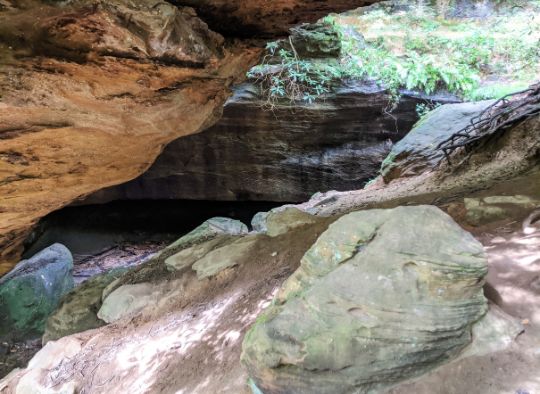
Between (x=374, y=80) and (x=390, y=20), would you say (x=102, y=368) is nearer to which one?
(x=374, y=80)

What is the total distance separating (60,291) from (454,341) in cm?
861

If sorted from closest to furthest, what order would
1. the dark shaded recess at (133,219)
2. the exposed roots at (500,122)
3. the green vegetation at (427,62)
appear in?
the exposed roots at (500,122) → the green vegetation at (427,62) → the dark shaded recess at (133,219)

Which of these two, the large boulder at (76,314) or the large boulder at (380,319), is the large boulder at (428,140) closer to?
the large boulder at (380,319)

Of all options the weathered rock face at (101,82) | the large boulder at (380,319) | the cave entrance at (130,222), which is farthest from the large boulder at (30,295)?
the large boulder at (380,319)

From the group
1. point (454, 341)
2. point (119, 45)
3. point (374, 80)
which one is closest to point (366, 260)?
point (454, 341)

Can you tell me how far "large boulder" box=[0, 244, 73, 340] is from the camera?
25.4 feet

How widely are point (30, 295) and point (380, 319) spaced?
27.1 feet

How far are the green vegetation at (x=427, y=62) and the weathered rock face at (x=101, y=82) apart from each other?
3.59m

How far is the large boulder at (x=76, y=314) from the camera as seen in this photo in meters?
5.11

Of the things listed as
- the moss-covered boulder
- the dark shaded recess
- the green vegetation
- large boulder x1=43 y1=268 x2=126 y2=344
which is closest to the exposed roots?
the green vegetation

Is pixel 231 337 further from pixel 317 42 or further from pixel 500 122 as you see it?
pixel 317 42

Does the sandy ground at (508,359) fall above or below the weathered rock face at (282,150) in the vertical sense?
above

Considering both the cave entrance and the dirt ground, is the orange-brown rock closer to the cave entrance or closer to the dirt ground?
the dirt ground

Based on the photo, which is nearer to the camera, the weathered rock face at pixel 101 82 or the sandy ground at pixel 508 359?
the sandy ground at pixel 508 359
